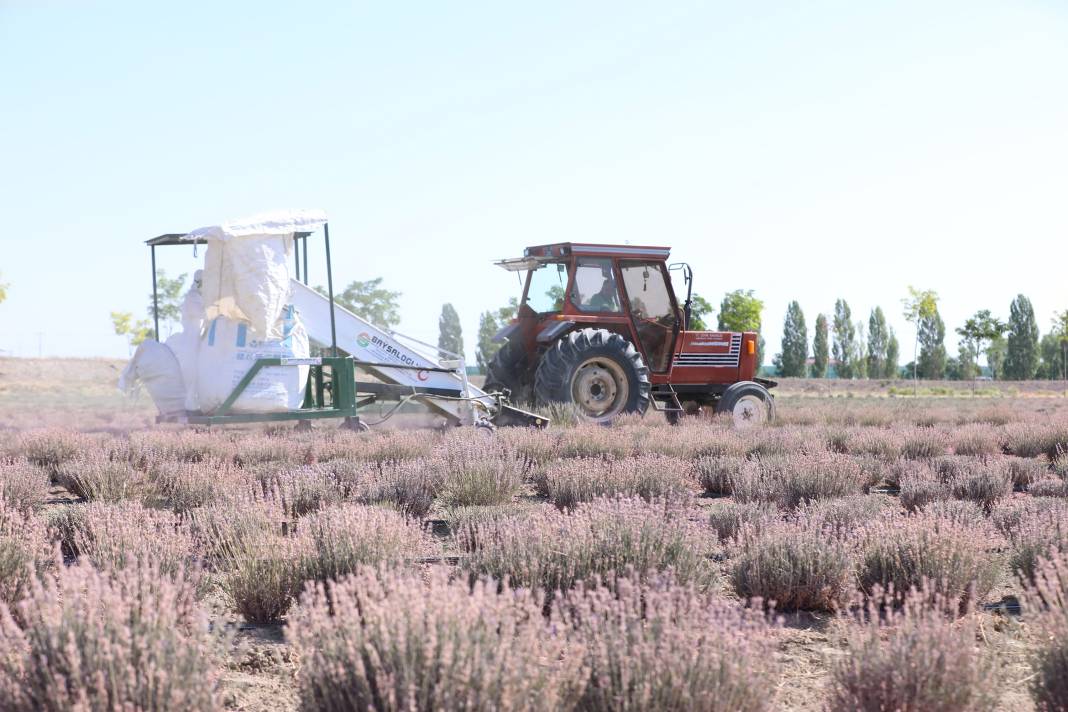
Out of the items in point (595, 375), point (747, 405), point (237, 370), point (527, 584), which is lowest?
point (527, 584)

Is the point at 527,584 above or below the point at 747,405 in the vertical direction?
below

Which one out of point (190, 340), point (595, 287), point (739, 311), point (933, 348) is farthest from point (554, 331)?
point (933, 348)

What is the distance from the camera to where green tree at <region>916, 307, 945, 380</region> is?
59.7m

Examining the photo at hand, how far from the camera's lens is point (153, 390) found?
10695 millimetres

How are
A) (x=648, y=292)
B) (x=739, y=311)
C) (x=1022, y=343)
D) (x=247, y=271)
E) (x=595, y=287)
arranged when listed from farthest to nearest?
(x=1022, y=343) < (x=739, y=311) < (x=648, y=292) < (x=595, y=287) < (x=247, y=271)

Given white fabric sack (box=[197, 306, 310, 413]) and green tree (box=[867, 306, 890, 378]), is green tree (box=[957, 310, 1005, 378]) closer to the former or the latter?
green tree (box=[867, 306, 890, 378])

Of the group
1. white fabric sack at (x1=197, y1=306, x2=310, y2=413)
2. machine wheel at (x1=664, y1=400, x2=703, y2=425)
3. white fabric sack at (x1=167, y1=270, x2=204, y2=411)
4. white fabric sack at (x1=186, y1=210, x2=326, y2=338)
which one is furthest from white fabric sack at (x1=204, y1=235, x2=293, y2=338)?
machine wheel at (x1=664, y1=400, x2=703, y2=425)

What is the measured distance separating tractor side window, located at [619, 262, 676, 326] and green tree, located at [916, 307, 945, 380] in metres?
51.3

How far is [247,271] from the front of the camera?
1018 centimetres

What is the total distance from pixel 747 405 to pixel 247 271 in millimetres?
7186

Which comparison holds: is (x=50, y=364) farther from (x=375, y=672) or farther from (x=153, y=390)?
(x=375, y=672)

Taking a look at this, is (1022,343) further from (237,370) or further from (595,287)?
(237,370)

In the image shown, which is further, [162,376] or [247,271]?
[162,376]

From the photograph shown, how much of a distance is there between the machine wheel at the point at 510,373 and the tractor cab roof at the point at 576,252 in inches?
48.7
